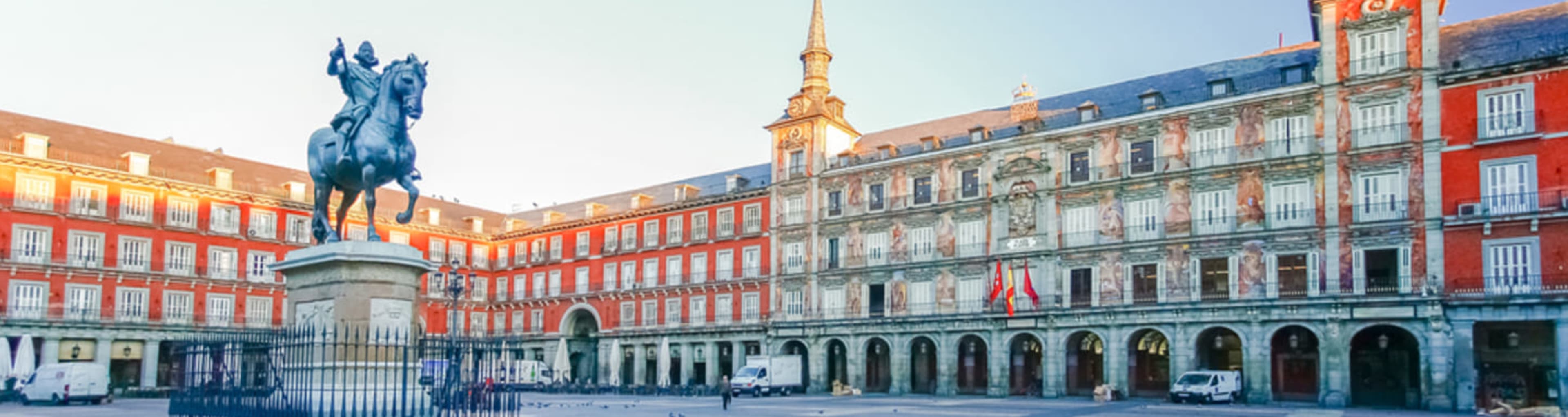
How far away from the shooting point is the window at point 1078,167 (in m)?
46.2

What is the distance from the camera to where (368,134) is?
638 inches

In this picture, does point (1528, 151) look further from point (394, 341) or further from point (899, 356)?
point (394, 341)

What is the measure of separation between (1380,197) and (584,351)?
44.6 m

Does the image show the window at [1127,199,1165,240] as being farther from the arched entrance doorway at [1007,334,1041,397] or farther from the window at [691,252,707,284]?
the window at [691,252,707,284]

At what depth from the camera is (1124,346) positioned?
4347cm

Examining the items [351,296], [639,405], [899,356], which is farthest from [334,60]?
[899,356]

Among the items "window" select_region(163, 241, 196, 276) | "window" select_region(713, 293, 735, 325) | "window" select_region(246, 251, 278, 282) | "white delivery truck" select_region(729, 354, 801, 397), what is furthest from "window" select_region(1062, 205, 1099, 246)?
"window" select_region(163, 241, 196, 276)

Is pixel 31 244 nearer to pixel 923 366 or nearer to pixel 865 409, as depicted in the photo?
pixel 865 409

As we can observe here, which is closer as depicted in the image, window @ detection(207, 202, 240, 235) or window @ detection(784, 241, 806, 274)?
window @ detection(784, 241, 806, 274)

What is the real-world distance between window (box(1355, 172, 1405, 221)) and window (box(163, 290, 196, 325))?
51081 millimetres

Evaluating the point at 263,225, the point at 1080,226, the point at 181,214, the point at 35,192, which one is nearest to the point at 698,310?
the point at 263,225

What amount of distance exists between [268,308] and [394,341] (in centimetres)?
4919

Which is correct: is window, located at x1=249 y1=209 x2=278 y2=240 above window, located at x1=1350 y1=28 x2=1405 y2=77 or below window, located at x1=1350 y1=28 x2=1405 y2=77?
below

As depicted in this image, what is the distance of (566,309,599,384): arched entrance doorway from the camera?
224 ft
